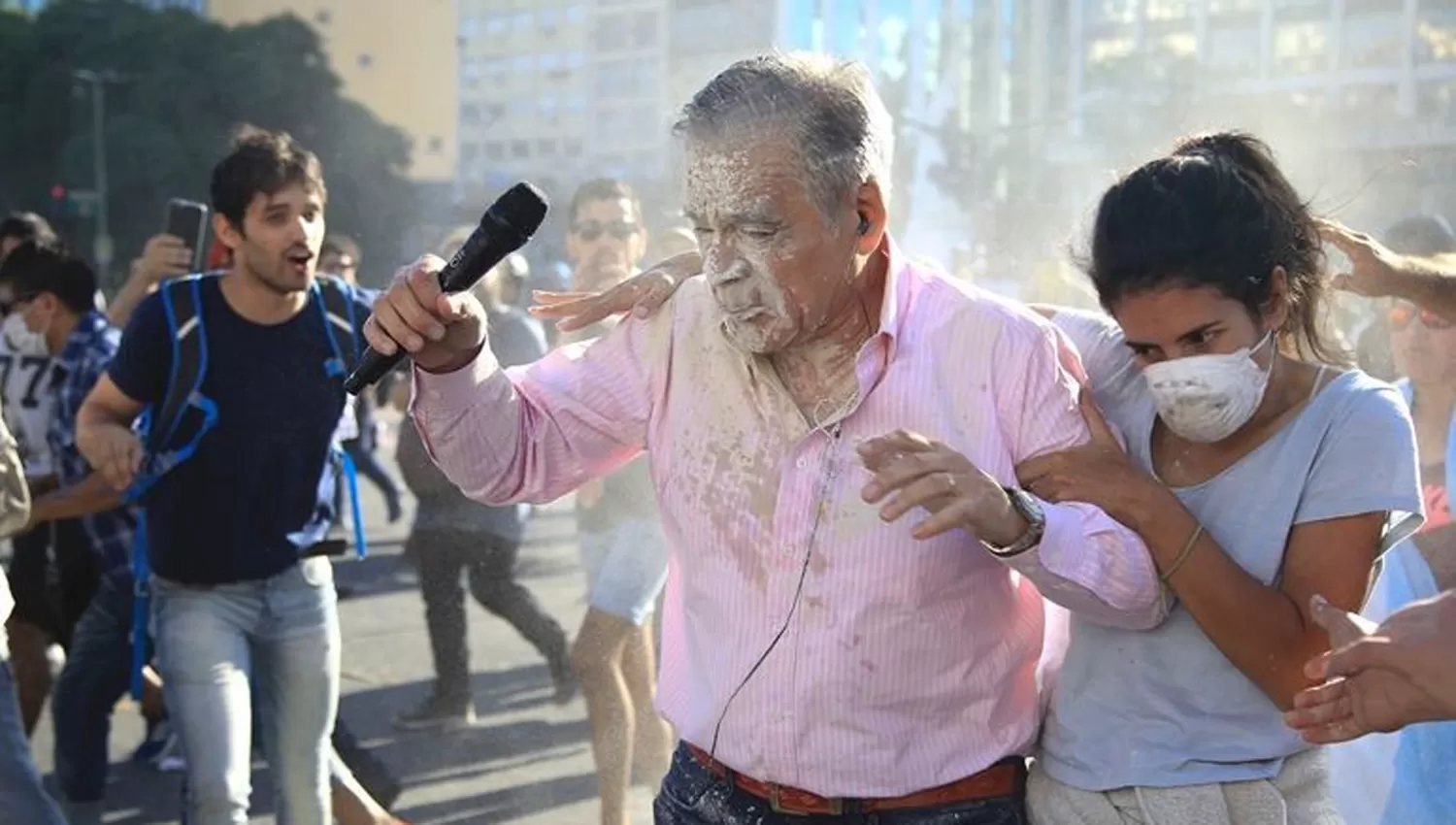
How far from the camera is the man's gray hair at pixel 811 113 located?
6.37 ft

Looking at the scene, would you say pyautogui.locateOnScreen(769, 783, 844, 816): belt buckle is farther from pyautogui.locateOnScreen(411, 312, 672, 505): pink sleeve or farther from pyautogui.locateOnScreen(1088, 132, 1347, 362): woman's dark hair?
pyautogui.locateOnScreen(1088, 132, 1347, 362): woman's dark hair

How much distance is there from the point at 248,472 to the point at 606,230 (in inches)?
63.2

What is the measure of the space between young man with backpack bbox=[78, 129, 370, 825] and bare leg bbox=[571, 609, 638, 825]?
807 mm

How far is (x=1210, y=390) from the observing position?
6.28ft

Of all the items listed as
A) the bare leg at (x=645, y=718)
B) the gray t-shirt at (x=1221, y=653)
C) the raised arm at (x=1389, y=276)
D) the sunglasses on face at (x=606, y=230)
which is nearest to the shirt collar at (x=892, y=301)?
the gray t-shirt at (x=1221, y=653)

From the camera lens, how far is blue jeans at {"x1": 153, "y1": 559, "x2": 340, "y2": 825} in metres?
3.25

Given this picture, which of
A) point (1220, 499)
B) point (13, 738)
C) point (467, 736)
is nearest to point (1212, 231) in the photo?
point (1220, 499)

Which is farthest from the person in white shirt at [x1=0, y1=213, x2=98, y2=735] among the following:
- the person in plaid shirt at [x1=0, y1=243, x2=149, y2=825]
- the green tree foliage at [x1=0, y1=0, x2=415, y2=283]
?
the green tree foliage at [x1=0, y1=0, x2=415, y2=283]

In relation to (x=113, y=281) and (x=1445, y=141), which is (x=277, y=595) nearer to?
(x=1445, y=141)

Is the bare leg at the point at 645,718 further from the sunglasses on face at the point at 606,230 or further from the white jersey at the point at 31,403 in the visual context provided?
the white jersey at the point at 31,403

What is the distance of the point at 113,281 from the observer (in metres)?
24.0

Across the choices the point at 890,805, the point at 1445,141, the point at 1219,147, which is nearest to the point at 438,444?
the point at 890,805

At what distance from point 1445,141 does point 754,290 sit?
309 cm

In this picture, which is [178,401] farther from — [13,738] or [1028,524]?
[1028,524]
